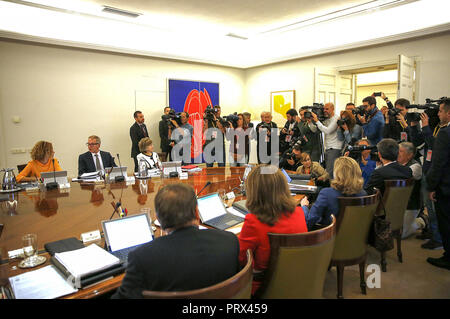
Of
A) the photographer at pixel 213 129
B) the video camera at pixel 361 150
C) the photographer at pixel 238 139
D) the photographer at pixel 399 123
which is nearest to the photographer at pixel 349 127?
the photographer at pixel 399 123

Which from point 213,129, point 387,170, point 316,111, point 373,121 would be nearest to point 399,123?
point 373,121

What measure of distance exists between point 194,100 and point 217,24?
205cm

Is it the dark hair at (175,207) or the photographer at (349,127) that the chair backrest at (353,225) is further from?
the photographer at (349,127)

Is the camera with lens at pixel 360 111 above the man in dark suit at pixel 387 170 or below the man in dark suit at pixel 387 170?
above

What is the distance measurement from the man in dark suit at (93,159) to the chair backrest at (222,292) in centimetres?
340

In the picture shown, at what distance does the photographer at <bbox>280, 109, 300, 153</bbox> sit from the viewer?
18.3ft

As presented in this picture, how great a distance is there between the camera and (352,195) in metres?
2.33

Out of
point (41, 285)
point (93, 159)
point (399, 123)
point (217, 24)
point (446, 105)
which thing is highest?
point (217, 24)

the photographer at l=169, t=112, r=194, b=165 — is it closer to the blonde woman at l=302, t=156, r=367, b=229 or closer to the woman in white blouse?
the woman in white blouse

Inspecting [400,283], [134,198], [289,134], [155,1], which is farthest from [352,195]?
[155,1]

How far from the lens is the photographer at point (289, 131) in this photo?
5570 millimetres

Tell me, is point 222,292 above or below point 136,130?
below

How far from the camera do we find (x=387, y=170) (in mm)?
2891

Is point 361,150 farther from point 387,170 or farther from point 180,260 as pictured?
point 180,260
